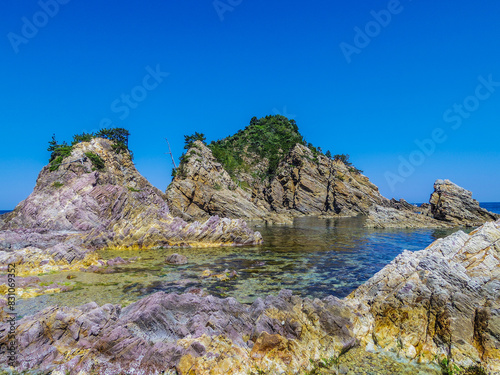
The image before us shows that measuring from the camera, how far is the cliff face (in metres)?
68.7

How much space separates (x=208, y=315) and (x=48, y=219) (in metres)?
34.1

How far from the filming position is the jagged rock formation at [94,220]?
96.9 feet

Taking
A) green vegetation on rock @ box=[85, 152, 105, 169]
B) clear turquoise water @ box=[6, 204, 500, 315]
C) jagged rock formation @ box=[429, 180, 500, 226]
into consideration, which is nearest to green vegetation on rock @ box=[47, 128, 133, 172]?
green vegetation on rock @ box=[85, 152, 105, 169]

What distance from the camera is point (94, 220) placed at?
1453 inches

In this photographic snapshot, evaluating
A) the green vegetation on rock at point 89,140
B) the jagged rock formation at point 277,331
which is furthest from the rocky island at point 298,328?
the green vegetation on rock at point 89,140

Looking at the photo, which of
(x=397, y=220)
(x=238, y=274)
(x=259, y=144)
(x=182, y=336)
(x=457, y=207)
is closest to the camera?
(x=182, y=336)

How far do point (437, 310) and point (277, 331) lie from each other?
537 cm

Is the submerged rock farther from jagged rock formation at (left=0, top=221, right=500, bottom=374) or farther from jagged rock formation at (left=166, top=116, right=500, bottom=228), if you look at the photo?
jagged rock formation at (left=166, top=116, right=500, bottom=228)

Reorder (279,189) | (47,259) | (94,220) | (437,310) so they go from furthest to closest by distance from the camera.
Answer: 1. (279,189)
2. (94,220)
3. (47,259)
4. (437,310)

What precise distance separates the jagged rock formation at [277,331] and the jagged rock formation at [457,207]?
181 feet

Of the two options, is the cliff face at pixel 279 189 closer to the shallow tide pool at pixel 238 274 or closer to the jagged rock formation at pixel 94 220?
the jagged rock formation at pixel 94 220

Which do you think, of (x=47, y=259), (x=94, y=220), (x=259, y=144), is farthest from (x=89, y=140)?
(x=259, y=144)

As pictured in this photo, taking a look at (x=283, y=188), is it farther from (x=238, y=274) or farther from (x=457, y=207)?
(x=238, y=274)

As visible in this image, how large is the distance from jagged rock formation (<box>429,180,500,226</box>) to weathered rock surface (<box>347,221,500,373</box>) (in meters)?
53.8
